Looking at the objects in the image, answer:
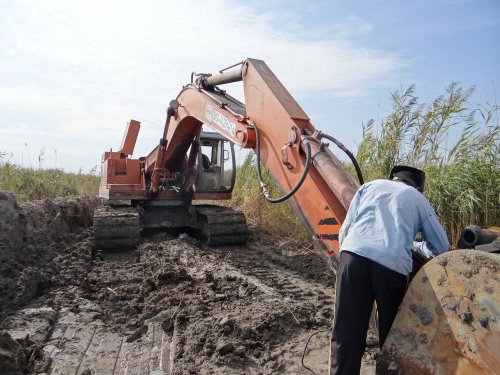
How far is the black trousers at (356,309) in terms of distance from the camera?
2.64 metres

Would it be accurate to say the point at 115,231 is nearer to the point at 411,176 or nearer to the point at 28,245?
the point at 28,245

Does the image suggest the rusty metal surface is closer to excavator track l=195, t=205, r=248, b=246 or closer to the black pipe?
the black pipe

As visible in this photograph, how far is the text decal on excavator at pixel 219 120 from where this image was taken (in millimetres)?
4742

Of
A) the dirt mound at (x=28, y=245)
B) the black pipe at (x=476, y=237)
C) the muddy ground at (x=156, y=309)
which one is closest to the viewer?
the black pipe at (x=476, y=237)

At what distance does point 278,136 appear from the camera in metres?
3.89

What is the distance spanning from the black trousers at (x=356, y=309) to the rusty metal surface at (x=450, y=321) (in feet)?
0.78

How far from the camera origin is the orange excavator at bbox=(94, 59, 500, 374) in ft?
7.13

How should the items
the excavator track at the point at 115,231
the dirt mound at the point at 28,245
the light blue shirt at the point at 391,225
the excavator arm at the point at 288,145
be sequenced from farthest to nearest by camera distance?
the excavator track at the point at 115,231
the dirt mound at the point at 28,245
the excavator arm at the point at 288,145
the light blue shirt at the point at 391,225

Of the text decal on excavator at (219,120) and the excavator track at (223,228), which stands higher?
the text decal on excavator at (219,120)

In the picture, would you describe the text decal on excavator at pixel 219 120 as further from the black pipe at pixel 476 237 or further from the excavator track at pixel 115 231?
the excavator track at pixel 115 231

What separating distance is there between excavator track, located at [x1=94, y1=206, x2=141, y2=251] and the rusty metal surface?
5.75 metres

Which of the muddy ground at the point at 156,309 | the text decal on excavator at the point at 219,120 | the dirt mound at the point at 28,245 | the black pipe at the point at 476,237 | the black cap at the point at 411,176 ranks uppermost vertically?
the text decal on excavator at the point at 219,120

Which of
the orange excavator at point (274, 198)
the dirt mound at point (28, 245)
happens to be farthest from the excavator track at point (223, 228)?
the dirt mound at point (28, 245)

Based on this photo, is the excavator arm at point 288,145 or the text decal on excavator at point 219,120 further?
the text decal on excavator at point 219,120
